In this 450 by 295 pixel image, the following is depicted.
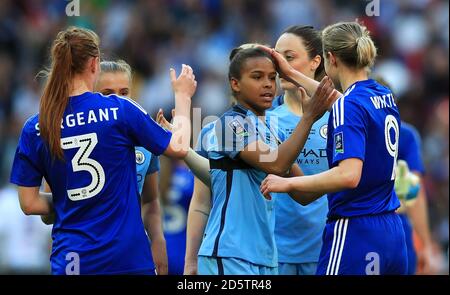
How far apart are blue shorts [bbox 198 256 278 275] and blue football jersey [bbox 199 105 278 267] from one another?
3 cm

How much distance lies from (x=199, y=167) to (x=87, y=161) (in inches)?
42.6

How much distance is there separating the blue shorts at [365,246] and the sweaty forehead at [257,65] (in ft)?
3.32

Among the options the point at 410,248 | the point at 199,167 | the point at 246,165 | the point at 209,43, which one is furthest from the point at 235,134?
the point at 209,43

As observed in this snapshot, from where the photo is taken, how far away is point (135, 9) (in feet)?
51.1

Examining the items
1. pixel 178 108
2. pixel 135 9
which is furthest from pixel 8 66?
pixel 178 108

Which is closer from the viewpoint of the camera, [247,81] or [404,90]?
[247,81]

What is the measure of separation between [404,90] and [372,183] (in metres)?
8.99

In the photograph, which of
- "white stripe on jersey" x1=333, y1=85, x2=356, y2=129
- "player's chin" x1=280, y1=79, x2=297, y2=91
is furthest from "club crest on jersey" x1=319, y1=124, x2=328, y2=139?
"white stripe on jersey" x1=333, y1=85, x2=356, y2=129

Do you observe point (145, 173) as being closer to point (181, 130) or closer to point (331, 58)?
point (181, 130)

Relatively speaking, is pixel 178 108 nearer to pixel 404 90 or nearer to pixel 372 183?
pixel 372 183

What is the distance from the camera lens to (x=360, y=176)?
522 cm

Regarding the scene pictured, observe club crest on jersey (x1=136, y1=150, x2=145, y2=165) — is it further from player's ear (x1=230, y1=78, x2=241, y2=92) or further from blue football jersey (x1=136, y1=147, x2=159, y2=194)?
player's ear (x1=230, y1=78, x2=241, y2=92)

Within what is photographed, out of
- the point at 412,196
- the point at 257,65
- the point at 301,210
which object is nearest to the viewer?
the point at 257,65

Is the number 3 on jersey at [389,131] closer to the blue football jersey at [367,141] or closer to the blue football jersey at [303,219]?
the blue football jersey at [367,141]
